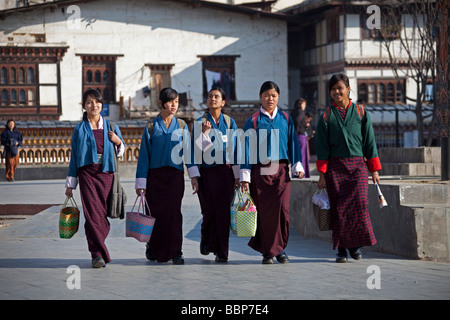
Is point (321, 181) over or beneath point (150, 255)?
over

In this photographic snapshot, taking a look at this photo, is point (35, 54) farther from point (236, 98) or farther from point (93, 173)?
point (93, 173)

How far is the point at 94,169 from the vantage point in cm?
873

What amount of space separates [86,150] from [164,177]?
33.3 inches

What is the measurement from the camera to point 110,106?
38.2m

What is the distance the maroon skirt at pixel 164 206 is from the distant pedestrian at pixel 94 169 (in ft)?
1.48

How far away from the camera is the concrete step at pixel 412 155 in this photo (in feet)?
56.9

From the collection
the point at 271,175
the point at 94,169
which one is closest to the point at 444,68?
the point at 271,175

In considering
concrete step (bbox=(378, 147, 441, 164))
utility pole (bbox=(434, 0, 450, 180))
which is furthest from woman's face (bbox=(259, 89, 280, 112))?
concrete step (bbox=(378, 147, 441, 164))

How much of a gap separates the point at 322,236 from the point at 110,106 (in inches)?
1121

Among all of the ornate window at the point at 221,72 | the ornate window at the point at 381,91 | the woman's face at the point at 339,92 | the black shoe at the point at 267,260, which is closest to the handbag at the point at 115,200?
the black shoe at the point at 267,260

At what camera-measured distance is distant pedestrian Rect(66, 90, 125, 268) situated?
8.65 metres

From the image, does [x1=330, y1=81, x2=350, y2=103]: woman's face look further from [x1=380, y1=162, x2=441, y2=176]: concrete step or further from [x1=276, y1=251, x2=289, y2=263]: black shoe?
[x1=380, y1=162, x2=441, y2=176]: concrete step

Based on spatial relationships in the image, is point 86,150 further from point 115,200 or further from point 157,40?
point 157,40
